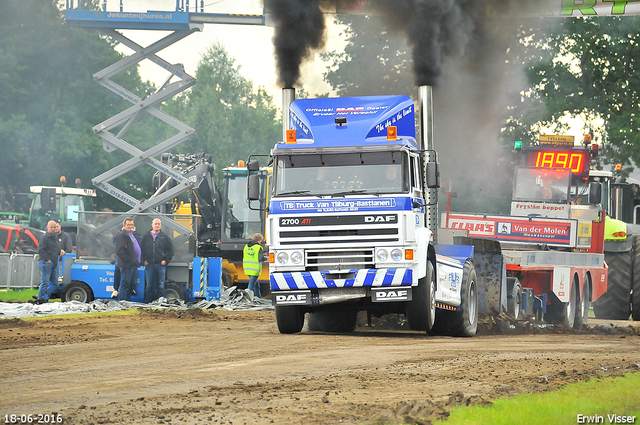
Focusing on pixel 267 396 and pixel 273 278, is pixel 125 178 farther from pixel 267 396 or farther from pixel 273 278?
pixel 267 396

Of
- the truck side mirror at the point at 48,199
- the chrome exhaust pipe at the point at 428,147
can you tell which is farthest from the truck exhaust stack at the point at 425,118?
the truck side mirror at the point at 48,199

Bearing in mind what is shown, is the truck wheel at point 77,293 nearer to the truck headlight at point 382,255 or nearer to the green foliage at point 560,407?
the truck headlight at point 382,255

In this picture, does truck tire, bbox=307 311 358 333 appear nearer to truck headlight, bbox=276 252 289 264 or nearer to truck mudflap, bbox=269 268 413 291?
truck mudflap, bbox=269 268 413 291

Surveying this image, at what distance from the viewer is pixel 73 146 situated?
174ft

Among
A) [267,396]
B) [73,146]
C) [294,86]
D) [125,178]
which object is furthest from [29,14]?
[267,396]

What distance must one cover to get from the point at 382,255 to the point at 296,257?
1280 millimetres

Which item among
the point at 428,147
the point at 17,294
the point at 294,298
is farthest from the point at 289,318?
the point at 17,294

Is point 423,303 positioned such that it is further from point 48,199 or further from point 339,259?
point 48,199

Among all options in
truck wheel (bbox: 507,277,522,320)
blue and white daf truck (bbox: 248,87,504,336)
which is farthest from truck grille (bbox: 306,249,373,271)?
truck wheel (bbox: 507,277,522,320)

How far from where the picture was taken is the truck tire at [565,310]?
18438mm

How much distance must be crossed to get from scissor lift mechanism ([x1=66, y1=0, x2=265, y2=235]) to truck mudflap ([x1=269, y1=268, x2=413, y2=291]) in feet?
41.1

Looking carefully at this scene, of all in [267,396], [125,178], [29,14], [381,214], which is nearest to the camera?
[267,396]

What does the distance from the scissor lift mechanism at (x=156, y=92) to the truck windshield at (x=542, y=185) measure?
8.77 meters

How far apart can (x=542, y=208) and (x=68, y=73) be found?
39436 millimetres
